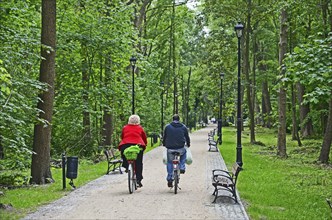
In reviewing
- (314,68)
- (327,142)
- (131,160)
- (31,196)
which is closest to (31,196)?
(31,196)

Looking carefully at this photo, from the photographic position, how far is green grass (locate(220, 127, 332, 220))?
Result: 31.4 feet

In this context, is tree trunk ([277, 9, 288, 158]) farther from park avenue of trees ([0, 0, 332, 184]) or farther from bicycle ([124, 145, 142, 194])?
bicycle ([124, 145, 142, 194])

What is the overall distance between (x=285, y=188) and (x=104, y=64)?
12490 mm

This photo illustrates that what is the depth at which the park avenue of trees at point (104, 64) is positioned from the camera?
439 inches

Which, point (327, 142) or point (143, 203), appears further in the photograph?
point (327, 142)

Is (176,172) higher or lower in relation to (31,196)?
higher

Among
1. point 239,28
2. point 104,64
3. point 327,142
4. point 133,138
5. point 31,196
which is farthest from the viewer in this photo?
point 104,64

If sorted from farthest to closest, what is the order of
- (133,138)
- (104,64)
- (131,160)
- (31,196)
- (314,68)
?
(104,64)
(133,138)
(131,160)
(31,196)
(314,68)

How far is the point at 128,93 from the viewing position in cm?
2483

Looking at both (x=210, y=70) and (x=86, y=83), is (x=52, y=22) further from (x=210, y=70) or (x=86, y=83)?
(x=210, y=70)

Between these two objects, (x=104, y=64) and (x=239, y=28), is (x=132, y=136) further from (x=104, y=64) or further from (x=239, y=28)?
(x=104, y=64)

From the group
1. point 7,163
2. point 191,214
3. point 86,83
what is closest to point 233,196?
point 191,214

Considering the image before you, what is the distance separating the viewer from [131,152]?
11.4 meters

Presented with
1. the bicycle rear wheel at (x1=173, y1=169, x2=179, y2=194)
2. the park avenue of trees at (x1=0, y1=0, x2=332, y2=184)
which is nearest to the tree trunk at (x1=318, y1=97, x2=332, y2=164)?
the park avenue of trees at (x1=0, y1=0, x2=332, y2=184)
